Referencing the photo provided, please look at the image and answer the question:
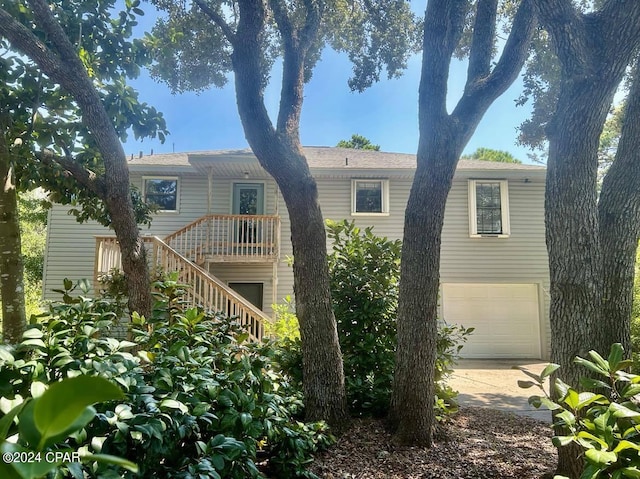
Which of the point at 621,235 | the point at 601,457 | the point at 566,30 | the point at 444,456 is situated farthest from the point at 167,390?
the point at 566,30

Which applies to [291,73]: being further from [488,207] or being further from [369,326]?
[488,207]

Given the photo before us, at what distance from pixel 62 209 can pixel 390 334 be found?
1069 cm

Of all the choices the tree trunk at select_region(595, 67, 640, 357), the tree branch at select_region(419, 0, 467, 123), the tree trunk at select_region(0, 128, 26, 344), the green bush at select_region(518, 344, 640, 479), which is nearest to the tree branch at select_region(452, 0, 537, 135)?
the tree branch at select_region(419, 0, 467, 123)

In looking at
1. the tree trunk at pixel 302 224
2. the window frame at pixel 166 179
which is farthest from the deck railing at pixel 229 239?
the tree trunk at pixel 302 224

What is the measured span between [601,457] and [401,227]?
33.1ft

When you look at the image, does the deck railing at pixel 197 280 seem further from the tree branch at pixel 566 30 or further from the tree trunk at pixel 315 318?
the tree branch at pixel 566 30

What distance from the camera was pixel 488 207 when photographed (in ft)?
37.4

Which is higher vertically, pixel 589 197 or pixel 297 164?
pixel 297 164

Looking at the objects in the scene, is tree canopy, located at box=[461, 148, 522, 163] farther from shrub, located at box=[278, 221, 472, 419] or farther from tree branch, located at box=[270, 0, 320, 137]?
tree branch, located at box=[270, 0, 320, 137]

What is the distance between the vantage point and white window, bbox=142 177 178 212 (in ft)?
36.2

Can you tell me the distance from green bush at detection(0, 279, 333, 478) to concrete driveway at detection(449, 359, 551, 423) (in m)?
4.63

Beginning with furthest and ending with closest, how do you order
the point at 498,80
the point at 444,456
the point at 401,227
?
the point at 401,227 < the point at 498,80 < the point at 444,456

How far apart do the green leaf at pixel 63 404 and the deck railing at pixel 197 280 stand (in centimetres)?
681

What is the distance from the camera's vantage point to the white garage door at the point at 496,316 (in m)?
11.1
